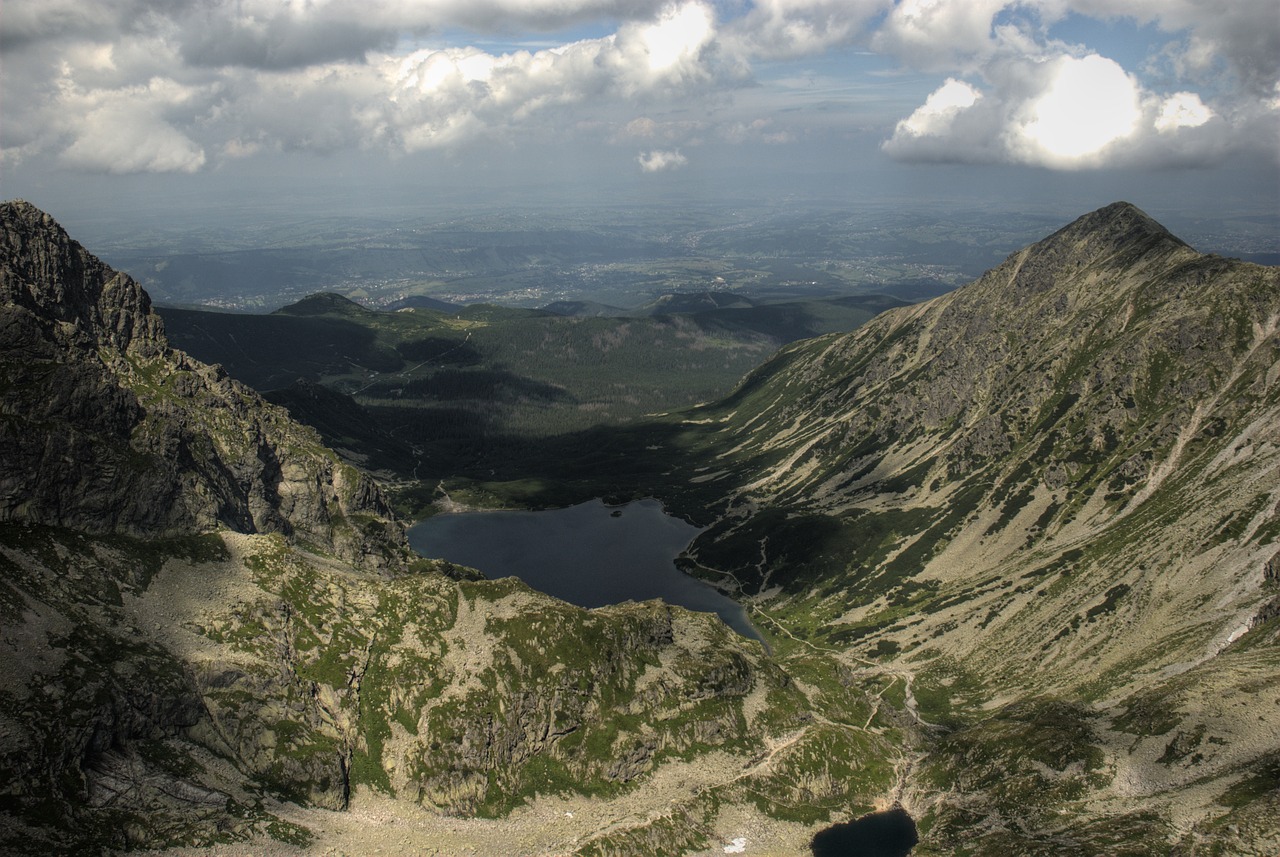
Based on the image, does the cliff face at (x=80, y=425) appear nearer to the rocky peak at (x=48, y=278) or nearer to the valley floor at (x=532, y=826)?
the rocky peak at (x=48, y=278)

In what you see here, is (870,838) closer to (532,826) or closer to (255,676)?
(532,826)

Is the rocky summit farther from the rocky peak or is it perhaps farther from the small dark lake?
the small dark lake

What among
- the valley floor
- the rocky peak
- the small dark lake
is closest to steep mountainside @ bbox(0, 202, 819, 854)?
the valley floor

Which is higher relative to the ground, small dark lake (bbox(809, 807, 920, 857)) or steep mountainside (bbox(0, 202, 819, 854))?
steep mountainside (bbox(0, 202, 819, 854))

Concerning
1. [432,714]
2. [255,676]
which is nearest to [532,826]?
[432,714]

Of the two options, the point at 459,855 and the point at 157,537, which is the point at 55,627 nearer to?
the point at 157,537

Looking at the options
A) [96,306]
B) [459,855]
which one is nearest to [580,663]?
[459,855]
